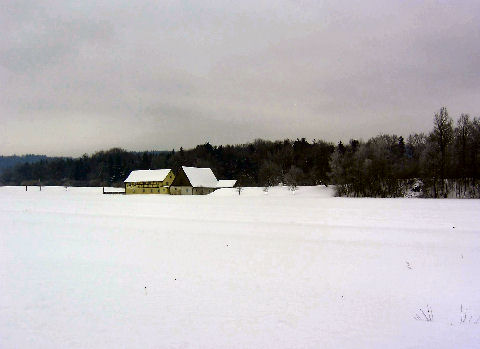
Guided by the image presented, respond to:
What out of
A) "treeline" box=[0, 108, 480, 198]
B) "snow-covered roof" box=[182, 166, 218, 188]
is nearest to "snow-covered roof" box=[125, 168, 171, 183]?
"snow-covered roof" box=[182, 166, 218, 188]

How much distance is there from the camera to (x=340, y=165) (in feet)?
204

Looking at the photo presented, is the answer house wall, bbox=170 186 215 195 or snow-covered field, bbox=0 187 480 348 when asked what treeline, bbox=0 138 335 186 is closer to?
house wall, bbox=170 186 215 195

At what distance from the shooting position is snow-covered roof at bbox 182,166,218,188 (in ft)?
270

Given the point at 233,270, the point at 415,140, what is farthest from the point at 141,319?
the point at 415,140

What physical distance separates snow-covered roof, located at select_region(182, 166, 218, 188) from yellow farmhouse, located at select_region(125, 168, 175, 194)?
24.5ft

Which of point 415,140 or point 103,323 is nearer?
point 103,323

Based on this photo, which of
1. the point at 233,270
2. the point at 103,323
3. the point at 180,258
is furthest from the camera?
the point at 180,258

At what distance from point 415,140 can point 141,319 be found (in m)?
122

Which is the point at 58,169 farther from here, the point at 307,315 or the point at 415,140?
the point at 307,315

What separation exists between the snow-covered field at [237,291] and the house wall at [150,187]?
2693 inches

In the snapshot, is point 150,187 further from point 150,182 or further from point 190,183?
point 190,183

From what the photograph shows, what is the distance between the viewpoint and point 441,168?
189 ft

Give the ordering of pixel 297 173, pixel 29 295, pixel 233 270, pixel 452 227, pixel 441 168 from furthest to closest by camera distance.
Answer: pixel 297 173, pixel 441 168, pixel 452 227, pixel 233 270, pixel 29 295

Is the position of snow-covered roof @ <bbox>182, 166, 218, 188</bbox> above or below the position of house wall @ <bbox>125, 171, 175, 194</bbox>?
above
